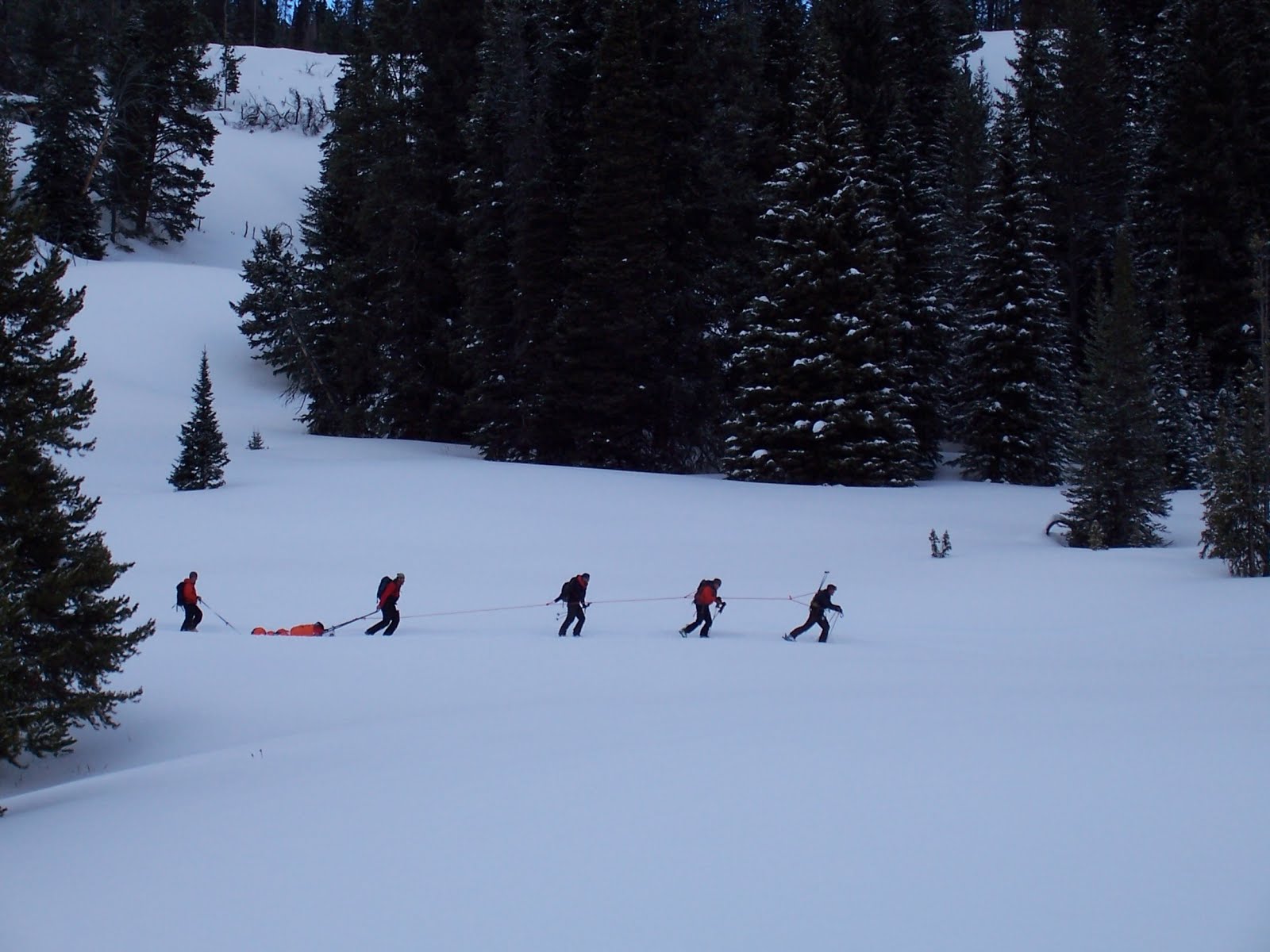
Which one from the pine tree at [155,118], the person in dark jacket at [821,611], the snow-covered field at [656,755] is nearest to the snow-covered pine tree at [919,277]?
the snow-covered field at [656,755]

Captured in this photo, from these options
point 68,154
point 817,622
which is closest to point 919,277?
point 817,622

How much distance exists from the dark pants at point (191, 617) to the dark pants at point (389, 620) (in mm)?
2667

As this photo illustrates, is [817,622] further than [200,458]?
No

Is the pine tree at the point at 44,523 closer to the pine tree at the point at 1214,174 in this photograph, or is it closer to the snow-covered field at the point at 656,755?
the snow-covered field at the point at 656,755

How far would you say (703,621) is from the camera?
50.7 ft

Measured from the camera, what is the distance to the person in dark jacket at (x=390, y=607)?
15430 millimetres

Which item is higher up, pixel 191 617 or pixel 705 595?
pixel 705 595

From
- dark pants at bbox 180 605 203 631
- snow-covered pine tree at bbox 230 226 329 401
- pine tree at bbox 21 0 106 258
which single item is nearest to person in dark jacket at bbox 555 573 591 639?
dark pants at bbox 180 605 203 631

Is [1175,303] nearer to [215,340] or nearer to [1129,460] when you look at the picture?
[1129,460]

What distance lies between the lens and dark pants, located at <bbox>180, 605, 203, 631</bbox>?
15359mm

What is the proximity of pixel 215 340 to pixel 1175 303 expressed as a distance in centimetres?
4212

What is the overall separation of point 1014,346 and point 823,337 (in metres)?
7.06

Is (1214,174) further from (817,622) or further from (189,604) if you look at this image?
(189,604)

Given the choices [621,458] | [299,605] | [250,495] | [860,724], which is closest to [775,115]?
[621,458]
